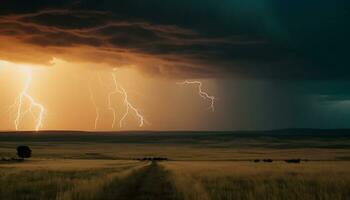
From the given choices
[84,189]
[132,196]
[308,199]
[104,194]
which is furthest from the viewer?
[84,189]

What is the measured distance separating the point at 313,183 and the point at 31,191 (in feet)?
43.2

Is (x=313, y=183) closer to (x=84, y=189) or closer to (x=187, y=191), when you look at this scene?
(x=187, y=191)

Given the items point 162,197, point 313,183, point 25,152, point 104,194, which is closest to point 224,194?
point 162,197

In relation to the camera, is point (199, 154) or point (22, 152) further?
point (199, 154)

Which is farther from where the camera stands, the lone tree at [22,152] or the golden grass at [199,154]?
the golden grass at [199,154]

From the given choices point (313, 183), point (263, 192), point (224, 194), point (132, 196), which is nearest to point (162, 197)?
point (132, 196)

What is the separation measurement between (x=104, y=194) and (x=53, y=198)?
7.36 feet

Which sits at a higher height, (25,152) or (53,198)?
(25,152)

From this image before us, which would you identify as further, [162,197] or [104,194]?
[104,194]

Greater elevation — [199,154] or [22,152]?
[199,154]

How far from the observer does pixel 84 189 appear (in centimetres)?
2173

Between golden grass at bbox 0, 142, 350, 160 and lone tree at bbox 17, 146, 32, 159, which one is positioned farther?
golden grass at bbox 0, 142, 350, 160

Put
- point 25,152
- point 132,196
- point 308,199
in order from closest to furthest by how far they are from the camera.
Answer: point 308,199 < point 132,196 < point 25,152

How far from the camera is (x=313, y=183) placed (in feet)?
84.6
